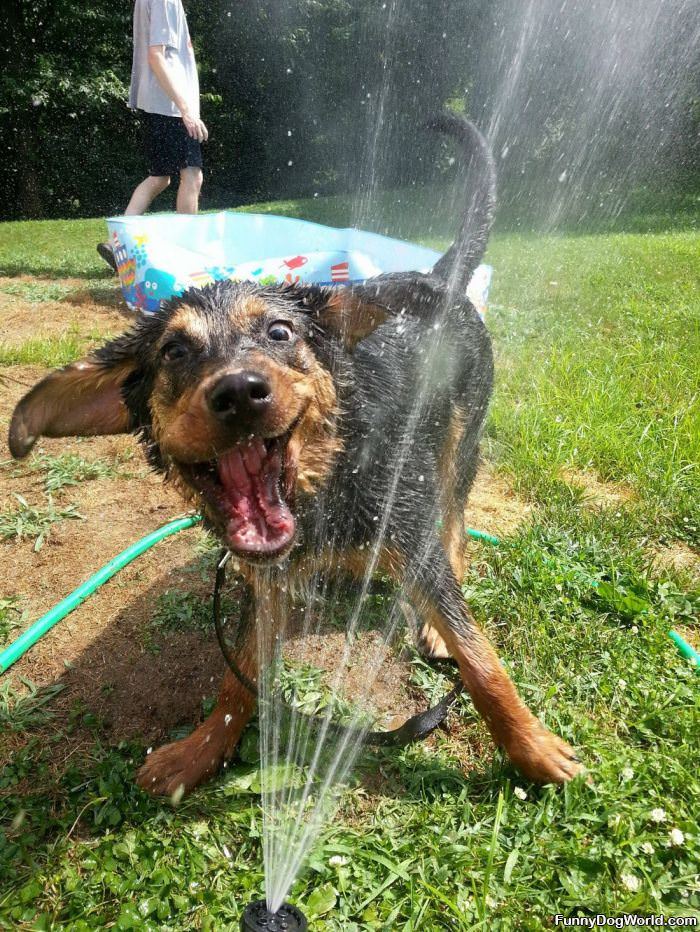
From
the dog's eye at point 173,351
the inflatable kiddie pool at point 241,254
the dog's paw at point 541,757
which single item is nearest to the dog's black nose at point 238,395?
the dog's eye at point 173,351

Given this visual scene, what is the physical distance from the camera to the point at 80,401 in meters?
2.24

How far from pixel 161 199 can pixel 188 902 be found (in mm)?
21700

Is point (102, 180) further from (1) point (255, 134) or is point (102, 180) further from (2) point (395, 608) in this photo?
(2) point (395, 608)

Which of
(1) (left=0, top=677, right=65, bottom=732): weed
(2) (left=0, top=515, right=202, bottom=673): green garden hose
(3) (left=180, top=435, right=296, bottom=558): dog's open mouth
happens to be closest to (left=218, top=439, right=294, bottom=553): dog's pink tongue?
(3) (left=180, top=435, right=296, bottom=558): dog's open mouth

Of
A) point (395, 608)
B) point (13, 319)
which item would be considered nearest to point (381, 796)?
point (395, 608)

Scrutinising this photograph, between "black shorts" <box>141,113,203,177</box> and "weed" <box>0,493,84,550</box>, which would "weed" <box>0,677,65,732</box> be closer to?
"weed" <box>0,493,84,550</box>

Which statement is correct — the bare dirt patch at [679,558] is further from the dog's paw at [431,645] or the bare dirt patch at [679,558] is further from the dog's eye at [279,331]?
the dog's eye at [279,331]

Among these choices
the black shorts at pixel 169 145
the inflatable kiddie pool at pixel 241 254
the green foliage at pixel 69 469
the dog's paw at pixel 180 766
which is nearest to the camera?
the dog's paw at pixel 180 766

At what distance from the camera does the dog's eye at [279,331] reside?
7.18 ft

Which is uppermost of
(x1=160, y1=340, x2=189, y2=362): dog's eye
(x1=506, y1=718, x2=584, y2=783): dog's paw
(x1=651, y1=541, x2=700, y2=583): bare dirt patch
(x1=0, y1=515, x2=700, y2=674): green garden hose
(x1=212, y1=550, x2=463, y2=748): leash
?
(x1=160, y1=340, x2=189, y2=362): dog's eye

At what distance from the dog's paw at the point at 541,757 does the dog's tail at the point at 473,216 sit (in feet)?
6.75

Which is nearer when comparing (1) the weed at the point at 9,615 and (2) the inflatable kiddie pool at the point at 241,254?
(1) the weed at the point at 9,615

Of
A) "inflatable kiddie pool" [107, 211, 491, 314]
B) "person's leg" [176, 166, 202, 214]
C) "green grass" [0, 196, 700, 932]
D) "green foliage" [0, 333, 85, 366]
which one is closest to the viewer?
"green grass" [0, 196, 700, 932]

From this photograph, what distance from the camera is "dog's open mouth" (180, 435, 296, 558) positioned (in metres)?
1.90
